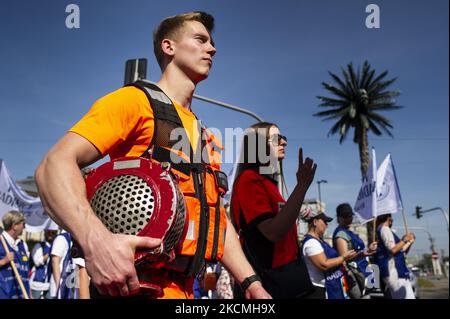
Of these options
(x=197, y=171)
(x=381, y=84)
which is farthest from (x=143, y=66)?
(x=381, y=84)

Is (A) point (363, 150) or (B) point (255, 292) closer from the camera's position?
(B) point (255, 292)

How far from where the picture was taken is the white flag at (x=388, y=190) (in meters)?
8.50

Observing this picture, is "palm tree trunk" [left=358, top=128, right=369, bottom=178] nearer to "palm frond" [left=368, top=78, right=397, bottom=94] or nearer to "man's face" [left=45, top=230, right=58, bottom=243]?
"palm frond" [left=368, top=78, right=397, bottom=94]

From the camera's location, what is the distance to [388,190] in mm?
8961

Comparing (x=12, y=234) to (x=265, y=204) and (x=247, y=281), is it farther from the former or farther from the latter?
(x=247, y=281)

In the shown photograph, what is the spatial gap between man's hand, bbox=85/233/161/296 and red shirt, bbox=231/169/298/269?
1866 millimetres

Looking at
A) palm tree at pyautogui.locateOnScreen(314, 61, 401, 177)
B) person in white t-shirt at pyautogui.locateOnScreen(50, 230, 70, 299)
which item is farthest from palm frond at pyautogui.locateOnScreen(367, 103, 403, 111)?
person in white t-shirt at pyautogui.locateOnScreen(50, 230, 70, 299)

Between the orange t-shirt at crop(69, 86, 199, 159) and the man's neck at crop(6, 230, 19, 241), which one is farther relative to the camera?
the man's neck at crop(6, 230, 19, 241)

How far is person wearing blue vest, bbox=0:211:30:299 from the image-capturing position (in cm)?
652

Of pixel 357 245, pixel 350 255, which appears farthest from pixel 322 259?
pixel 357 245

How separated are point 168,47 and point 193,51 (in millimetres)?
170
